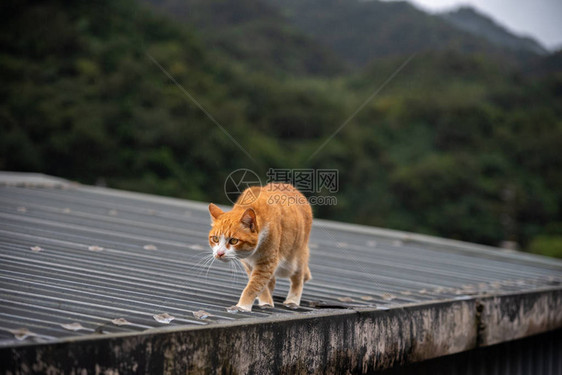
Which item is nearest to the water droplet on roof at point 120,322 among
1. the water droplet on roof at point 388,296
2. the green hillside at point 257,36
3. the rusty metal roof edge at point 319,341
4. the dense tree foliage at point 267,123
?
the rusty metal roof edge at point 319,341

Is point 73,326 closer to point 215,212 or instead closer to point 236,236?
point 236,236

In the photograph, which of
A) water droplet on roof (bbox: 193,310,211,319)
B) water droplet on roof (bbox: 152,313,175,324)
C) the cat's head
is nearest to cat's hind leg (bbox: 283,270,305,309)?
the cat's head

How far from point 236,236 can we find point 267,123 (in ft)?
126

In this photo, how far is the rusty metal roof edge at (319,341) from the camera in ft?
6.42

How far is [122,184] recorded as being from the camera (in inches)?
1144

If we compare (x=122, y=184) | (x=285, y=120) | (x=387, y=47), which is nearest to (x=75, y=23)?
(x=122, y=184)

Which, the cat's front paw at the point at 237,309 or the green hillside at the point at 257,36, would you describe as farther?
the green hillside at the point at 257,36

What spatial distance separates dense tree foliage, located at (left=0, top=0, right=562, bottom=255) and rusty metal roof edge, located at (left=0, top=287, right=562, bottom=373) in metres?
23.0

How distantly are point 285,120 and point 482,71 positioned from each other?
2202cm

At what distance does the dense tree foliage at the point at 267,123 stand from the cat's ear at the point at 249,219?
2336cm

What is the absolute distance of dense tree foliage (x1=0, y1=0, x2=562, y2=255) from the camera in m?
30.2

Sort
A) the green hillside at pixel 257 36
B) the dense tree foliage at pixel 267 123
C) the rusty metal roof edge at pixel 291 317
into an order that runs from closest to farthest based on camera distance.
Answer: the rusty metal roof edge at pixel 291 317 → the dense tree foliage at pixel 267 123 → the green hillside at pixel 257 36

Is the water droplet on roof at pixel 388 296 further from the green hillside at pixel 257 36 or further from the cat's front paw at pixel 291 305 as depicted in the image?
the green hillside at pixel 257 36

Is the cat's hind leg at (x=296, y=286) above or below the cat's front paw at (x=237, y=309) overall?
above
